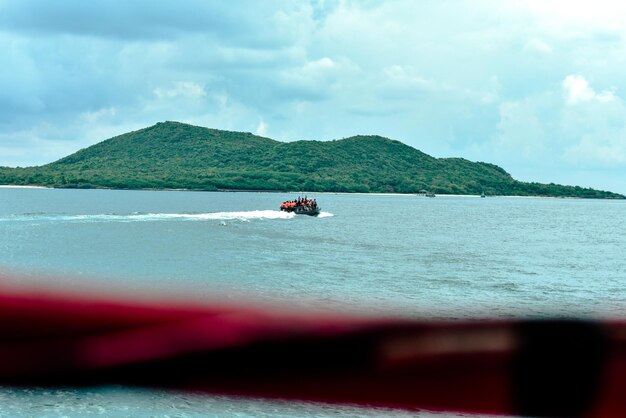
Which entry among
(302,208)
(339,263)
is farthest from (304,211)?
(339,263)

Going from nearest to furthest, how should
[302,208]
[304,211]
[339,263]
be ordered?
[339,263] < [304,211] < [302,208]

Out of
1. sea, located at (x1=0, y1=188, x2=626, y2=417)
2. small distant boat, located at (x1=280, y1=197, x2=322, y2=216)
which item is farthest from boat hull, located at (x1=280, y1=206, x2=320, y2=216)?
sea, located at (x1=0, y1=188, x2=626, y2=417)

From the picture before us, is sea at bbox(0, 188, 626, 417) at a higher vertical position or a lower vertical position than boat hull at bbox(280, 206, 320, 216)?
lower

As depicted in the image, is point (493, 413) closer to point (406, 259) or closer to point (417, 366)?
point (417, 366)

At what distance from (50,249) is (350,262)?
18303 mm

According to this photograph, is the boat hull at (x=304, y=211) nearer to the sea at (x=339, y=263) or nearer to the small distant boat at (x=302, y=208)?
the small distant boat at (x=302, y=208)

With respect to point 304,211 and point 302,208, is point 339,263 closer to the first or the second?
point 304,211

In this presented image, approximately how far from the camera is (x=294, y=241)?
1969 inches

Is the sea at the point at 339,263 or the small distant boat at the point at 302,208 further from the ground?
the small distant boat at the point at 302,208

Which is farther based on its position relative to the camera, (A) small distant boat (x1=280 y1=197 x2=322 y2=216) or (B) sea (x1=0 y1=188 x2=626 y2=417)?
(A) small distant boat (x1=280 y1=197 x2=322 y2=216)

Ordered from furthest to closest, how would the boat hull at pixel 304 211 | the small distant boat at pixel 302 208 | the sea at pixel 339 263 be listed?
the small distant boat at pixel 302 208 → the boat hull at pixel 304 211 → the sea at pixel 339 263

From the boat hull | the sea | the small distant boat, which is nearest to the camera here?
the sea

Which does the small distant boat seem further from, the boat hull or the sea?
the sea

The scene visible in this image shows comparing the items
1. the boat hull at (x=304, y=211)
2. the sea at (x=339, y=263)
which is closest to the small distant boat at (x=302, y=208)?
the boat hull at (x=304, y=211)
